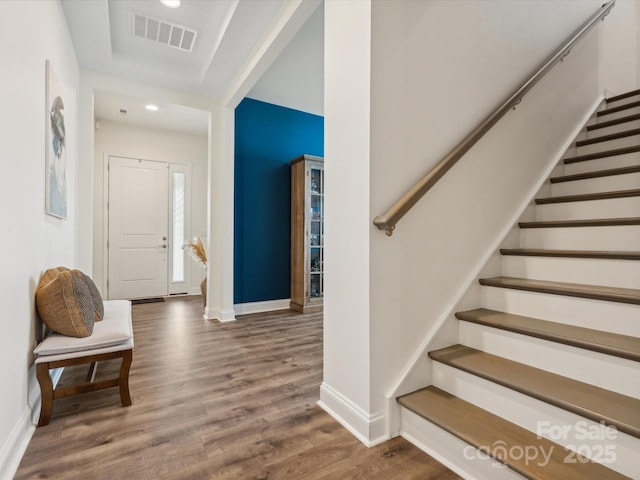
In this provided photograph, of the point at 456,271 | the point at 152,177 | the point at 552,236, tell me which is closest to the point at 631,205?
the point at 552,236

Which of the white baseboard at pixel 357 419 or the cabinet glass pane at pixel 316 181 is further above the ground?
the cabinet glass pane at pixel 316 181

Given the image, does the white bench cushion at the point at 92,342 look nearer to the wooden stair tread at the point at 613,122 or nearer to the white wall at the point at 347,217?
the white wall at the point at 347,217

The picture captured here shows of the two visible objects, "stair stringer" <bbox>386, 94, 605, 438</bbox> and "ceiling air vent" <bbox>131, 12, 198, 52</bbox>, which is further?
"ceiling air vent" <bbox>131, 12, 198, 52</bbox>

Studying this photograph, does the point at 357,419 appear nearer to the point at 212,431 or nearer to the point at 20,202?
the point at 212,431

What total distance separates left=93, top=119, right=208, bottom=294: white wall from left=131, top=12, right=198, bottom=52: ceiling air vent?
9.70 feet

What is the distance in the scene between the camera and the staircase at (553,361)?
1158mm

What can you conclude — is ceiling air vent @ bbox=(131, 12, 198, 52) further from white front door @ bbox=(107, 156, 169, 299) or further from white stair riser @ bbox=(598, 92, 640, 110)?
white stair riser @ bbox=(598, 92, 640, 110)

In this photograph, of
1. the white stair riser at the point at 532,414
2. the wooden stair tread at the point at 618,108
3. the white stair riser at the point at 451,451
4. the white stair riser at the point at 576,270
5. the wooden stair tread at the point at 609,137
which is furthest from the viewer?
the wooden stair tread at the point at 618,108

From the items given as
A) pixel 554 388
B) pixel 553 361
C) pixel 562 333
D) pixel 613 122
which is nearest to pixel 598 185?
pixel 613 122

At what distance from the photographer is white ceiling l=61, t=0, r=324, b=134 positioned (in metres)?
2.55

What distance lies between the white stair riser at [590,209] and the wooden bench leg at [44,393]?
10.6 ft

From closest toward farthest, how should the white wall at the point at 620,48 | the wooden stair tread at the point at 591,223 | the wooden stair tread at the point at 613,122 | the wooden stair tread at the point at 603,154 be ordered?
the wooden stair tread at the point at 591,223 → the wooden stair tread at the point at 603,154 → the wooden stair tread at the point at 613,122 → the white wall at the point at 620,48

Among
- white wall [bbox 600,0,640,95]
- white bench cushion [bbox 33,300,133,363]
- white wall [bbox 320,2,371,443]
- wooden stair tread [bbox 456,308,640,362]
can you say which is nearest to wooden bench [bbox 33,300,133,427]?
white bench cushion [bbox 33,300,133,363]

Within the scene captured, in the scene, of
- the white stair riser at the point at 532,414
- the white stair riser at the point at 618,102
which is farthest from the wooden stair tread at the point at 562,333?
the white stair riser at the point at 618,102
